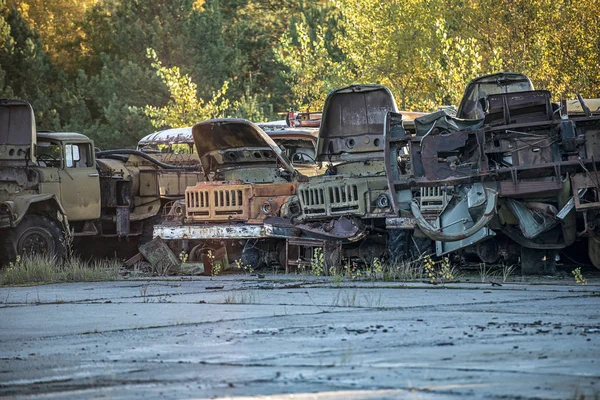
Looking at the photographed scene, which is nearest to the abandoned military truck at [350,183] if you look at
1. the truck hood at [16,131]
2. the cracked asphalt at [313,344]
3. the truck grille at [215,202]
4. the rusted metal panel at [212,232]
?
the rusted metal panel at [212,232]

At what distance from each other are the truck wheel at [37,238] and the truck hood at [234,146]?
2754 mm

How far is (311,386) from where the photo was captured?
17.5ft

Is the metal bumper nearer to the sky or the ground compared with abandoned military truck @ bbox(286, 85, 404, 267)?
nearer to the ground

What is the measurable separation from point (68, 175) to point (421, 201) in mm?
8509

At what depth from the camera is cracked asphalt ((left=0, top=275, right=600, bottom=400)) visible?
539 cm

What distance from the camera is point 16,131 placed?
1922 cm

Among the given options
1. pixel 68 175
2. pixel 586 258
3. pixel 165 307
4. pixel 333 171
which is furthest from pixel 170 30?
pixel 165 307

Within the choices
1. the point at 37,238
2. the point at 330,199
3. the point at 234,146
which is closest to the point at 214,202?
the point at 234,146

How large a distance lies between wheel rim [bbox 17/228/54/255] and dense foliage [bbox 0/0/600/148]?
517 inches

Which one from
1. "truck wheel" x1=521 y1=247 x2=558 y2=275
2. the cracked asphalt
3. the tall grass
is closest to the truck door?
the tall grass

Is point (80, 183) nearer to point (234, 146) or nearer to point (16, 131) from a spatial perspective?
point (16, 131)

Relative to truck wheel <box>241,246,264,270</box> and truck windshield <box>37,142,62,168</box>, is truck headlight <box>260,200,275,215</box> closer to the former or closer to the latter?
truck wheel <box>241,246,264,270</box>

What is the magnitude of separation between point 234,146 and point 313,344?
34.9ft

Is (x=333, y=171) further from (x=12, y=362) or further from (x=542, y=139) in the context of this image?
(x=12, y=362)
